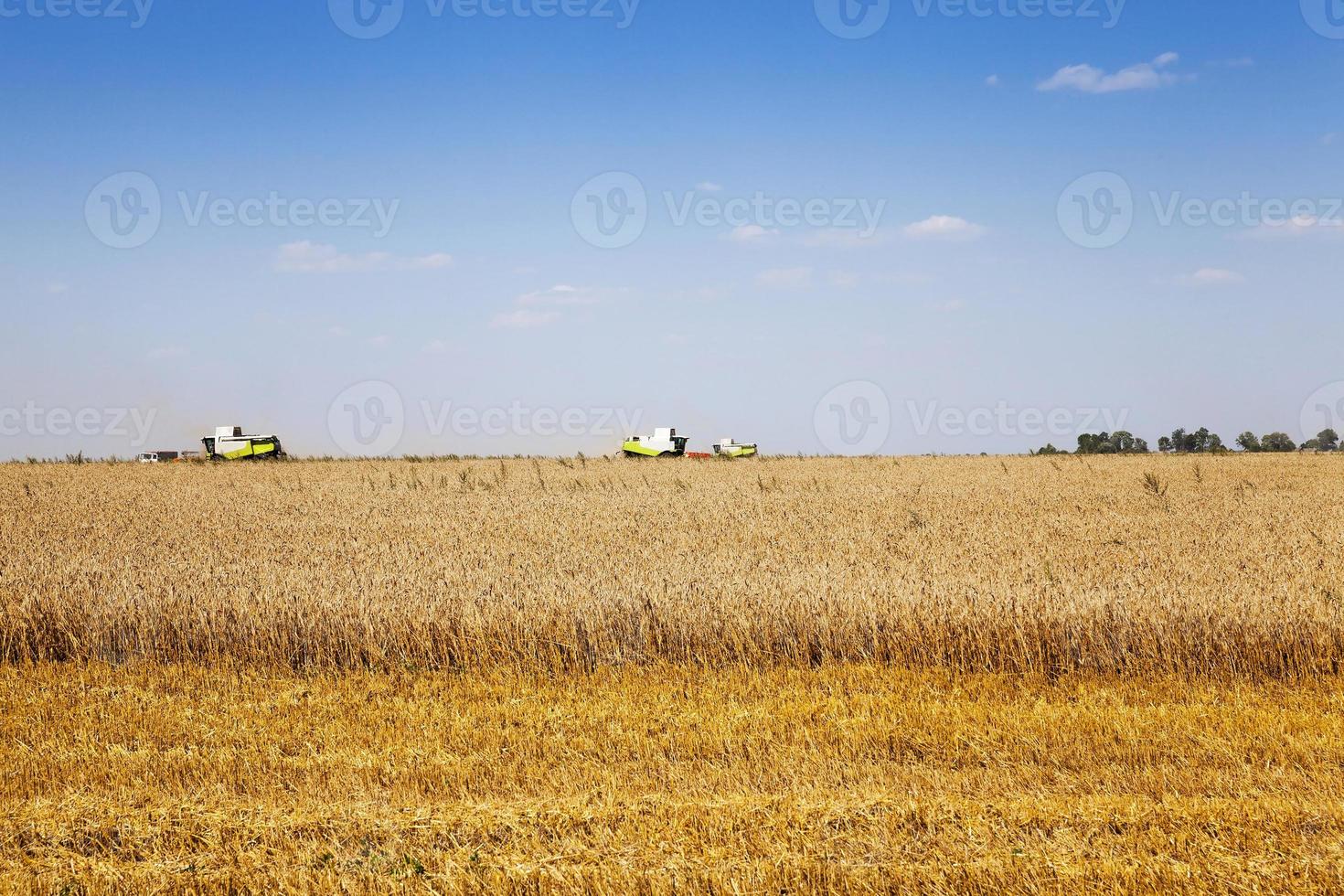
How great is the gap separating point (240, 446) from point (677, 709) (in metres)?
36.8

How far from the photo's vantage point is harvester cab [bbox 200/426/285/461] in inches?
1539

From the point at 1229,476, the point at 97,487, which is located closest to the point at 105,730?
the point at 97,487

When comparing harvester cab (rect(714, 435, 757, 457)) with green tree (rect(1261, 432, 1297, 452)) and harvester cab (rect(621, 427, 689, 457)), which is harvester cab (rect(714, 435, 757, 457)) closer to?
harvester cab (rect(621, 427, 689, 457))

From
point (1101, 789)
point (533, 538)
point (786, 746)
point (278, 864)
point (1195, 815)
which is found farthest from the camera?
point (533, 538)

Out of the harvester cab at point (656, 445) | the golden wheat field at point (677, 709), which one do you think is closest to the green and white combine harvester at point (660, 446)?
the harvester cab at point (656, 445)

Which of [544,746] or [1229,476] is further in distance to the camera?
[1229,476]

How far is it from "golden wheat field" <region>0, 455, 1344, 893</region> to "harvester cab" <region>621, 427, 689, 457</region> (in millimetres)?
27317

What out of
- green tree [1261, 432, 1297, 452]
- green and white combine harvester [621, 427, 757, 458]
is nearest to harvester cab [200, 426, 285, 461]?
green and white combine harvester [621, 427, 757, 458]

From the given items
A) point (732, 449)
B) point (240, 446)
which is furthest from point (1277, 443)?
point (240, 446)

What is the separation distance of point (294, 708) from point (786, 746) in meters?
4.11

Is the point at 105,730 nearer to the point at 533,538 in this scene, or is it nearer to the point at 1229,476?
the point at 533,538

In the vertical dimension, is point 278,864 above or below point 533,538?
below

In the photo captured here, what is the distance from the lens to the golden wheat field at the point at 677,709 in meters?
4.81

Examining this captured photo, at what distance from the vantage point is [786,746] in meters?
6.50
